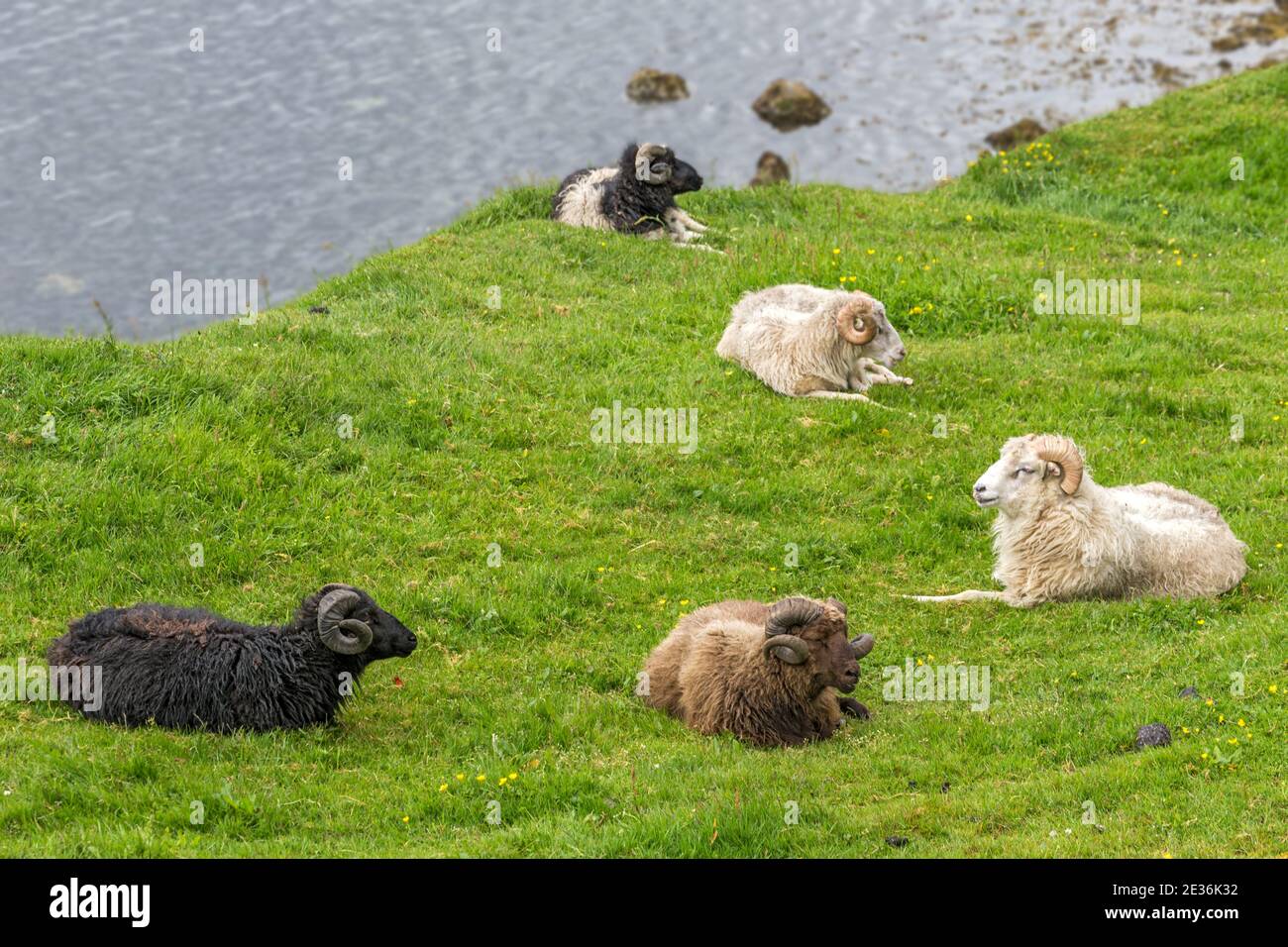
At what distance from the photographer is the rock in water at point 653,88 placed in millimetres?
41844

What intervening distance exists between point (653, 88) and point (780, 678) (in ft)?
109

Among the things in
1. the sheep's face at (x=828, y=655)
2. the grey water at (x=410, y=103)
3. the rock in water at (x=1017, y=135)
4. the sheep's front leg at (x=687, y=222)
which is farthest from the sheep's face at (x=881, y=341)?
the rock in water at (x=1017, y=135)

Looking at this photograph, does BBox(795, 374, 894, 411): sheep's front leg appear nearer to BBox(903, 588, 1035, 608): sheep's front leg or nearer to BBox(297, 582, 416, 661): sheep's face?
BBox(903, 588, 1035, 608): sheep's front leg

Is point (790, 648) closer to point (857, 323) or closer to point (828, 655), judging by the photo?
point (828, 655)

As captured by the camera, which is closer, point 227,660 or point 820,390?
point 227,660

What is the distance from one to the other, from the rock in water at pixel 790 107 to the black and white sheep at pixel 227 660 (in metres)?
31.8

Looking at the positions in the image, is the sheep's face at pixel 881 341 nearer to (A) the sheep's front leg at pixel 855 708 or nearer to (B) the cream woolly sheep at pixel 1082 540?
(B) the cream woolly sheep at pixel 1082 540

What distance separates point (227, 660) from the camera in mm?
11070

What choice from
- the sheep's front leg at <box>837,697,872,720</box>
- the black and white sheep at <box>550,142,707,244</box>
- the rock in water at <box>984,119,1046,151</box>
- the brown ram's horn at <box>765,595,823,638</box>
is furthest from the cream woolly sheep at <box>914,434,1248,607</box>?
the rock in water at <box>984,119,1046,151</box>

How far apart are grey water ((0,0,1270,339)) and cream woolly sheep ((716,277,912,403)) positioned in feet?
56.2

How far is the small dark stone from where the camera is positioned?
404 inches

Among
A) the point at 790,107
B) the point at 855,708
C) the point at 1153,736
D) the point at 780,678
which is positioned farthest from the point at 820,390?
the point at 790,107

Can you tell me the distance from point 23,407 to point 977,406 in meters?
11.4

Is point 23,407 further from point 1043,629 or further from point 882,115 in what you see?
point 882,115
